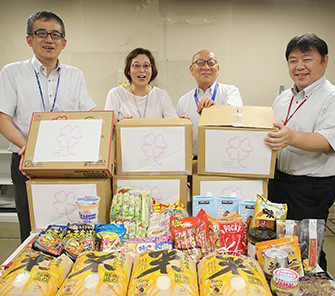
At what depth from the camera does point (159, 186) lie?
63.7 inches

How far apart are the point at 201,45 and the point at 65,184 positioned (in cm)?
299

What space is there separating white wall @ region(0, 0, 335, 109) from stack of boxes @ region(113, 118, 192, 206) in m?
2.50

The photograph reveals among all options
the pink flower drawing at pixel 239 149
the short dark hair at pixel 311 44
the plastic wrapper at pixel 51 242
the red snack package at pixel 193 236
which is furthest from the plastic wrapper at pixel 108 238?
the short dark hair at pixel 311 44

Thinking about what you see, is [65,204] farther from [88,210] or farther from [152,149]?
[152,149]

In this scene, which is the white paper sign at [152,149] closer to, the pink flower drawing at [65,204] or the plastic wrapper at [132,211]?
the plastic wrapper at [132,211]

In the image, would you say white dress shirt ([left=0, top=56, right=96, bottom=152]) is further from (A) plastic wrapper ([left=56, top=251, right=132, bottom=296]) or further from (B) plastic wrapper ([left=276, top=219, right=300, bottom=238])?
(B) plastic wrapper ([left=276, top=219, right=300, bottom=238])

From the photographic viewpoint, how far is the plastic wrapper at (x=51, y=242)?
121 centimetres

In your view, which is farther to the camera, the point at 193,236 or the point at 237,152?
the point at 237,152

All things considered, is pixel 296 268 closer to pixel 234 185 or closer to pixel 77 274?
pixel 234 185

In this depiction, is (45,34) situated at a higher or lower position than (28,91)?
higher

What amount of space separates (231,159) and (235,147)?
72 mm

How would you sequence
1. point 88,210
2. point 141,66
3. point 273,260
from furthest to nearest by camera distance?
point 141,66, point 88,210, point 273,260

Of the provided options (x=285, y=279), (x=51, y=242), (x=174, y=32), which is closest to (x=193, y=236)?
(x=285, y=279)

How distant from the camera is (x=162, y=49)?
12.6 feet
